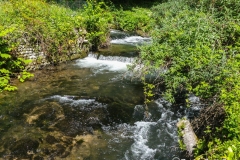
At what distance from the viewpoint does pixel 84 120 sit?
7090 millimetres

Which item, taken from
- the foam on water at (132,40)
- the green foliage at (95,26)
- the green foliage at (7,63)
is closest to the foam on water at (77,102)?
the green foliage at (7,63)

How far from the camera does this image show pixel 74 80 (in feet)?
32.3

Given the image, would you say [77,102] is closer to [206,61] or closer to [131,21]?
[206,61]

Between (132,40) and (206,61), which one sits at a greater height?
(206,61)

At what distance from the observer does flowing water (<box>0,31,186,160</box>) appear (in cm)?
582

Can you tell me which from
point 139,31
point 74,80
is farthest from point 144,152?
point 139,31

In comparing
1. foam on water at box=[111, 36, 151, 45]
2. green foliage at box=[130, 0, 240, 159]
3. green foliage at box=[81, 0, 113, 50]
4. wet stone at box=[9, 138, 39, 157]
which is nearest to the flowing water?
wet stone at box=[9, 138, 39, 157]

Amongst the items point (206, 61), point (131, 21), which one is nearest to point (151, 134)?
point (206, 61)

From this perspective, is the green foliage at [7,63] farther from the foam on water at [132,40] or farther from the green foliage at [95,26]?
the foam on water at [132,40]

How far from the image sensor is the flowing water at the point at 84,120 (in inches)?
229

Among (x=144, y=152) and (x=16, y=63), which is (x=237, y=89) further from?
(x=16, y=63)

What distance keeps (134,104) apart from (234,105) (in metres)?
4.36

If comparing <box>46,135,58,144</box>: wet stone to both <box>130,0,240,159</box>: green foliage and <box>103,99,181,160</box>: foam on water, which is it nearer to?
<box>103,99,181,160</box>: foam on water

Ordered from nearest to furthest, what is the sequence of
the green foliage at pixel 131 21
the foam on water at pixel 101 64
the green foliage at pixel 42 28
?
the green foliage at pixel 42 28 < the foam on water at pixel 101 64 < the green foliage at pixel 131 21
